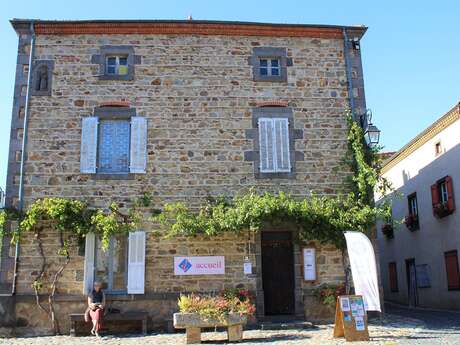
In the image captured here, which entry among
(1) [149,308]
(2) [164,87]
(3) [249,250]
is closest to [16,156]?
(2) [164,87]

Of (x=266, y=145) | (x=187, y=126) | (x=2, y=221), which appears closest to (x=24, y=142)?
(x=2, y=221)

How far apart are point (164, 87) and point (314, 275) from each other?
5.11m

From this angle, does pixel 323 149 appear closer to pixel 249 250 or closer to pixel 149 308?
pixel 249 250

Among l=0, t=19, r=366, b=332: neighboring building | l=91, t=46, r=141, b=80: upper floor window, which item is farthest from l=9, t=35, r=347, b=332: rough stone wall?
l=91, t=46, r=141, b=80: upper floor window

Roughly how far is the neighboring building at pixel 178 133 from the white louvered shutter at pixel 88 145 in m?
0.02

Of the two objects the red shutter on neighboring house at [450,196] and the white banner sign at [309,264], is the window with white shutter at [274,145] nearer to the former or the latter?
the white banner sign at [309,264]

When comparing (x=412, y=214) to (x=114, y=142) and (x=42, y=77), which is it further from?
(x=42, y=77)

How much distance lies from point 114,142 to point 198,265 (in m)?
3.18

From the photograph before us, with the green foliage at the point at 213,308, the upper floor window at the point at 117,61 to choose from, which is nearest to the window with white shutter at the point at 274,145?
the upper floor window at the point at 117,61

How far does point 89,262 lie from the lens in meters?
10.7

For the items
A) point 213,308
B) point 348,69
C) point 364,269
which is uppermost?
point 348,69

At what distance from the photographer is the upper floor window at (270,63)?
11.9 meters

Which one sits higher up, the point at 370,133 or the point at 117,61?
the point at 117,61

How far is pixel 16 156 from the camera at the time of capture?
11055 millimetres
